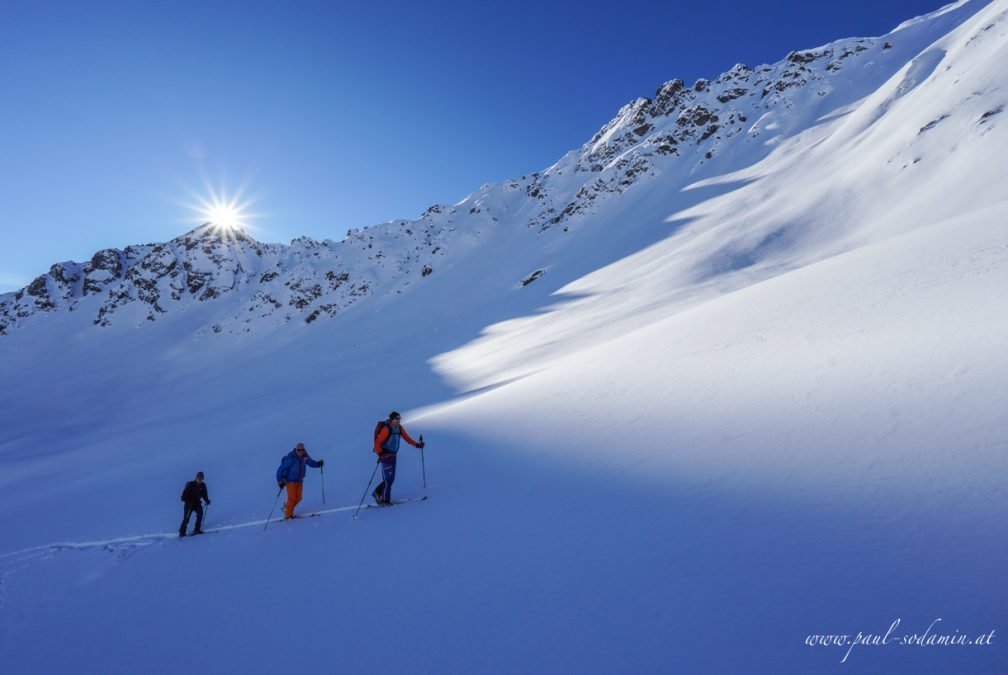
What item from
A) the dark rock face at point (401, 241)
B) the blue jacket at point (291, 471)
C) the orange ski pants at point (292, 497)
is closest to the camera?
the orange ski pants at point (292, 497)

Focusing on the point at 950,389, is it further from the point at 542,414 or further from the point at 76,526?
the point at 76,526


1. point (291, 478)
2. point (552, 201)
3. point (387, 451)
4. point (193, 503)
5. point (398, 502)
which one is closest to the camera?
point (398, 502)

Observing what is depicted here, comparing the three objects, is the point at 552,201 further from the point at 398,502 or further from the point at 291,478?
the point at 398,502

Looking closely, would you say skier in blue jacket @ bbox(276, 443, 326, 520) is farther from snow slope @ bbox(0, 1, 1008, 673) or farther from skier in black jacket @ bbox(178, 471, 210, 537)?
skier in black jacket @ bbox(178, 471, 210, 537)

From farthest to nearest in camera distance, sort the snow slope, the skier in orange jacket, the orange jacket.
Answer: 1. the orange jacket
2. the skier in orange jacket
3. the snow slope

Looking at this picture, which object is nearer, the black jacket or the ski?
the ski

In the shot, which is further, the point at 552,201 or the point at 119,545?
the point at 552,201

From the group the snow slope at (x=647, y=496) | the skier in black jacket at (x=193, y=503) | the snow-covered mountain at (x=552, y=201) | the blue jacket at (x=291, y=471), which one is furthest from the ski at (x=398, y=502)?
the snow-covered mountain at (x=552, y=201)

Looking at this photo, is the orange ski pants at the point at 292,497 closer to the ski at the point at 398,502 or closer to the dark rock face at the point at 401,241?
the ski at the point at 398,502

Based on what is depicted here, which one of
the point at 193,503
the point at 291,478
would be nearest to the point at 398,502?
the point at 291,478

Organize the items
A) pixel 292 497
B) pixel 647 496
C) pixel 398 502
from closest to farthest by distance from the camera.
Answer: pixel 647 496 → pixel 398 502 → pixel 292 497

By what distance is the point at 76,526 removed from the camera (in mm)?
10398

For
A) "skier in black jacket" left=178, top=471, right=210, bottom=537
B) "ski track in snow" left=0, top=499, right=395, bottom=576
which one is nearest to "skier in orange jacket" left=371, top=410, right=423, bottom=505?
"ski track in snow" left=0, top=499, right=395, bottom=576

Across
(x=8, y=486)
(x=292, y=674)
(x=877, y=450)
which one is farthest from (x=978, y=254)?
(x=8, y=486)
